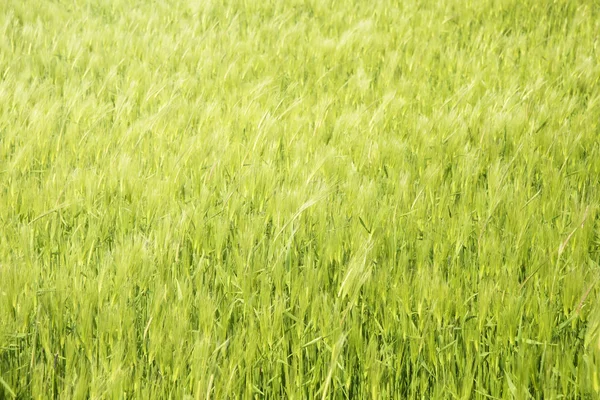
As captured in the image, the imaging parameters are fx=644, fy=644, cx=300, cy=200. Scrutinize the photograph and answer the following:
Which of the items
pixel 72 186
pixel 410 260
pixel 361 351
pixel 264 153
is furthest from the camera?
pixel 264 153

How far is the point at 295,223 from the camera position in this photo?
1511 millimetres

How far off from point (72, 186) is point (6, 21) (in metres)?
1.93

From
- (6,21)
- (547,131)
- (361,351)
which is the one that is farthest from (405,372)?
(6,21)

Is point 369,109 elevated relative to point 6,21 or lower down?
lower down

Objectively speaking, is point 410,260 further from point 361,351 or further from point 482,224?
point 361,351

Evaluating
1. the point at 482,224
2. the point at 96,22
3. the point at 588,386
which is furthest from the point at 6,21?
the point at 588,386

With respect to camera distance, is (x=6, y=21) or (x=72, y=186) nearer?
(x=72, y=186)

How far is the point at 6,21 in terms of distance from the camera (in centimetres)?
318

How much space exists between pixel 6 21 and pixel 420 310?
281 cm

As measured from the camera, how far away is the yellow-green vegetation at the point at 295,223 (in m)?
1.10

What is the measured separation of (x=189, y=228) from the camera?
1.51 metres

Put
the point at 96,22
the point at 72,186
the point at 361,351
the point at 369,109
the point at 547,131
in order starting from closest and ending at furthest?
the point at 361,351
the point at 72,186
the point at 547,131
the point at 369,109
the point at 96,22

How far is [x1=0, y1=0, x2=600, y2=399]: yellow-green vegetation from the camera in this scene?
3.62 ft

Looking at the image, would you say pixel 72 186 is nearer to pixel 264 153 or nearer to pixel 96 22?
pixel 264 153
